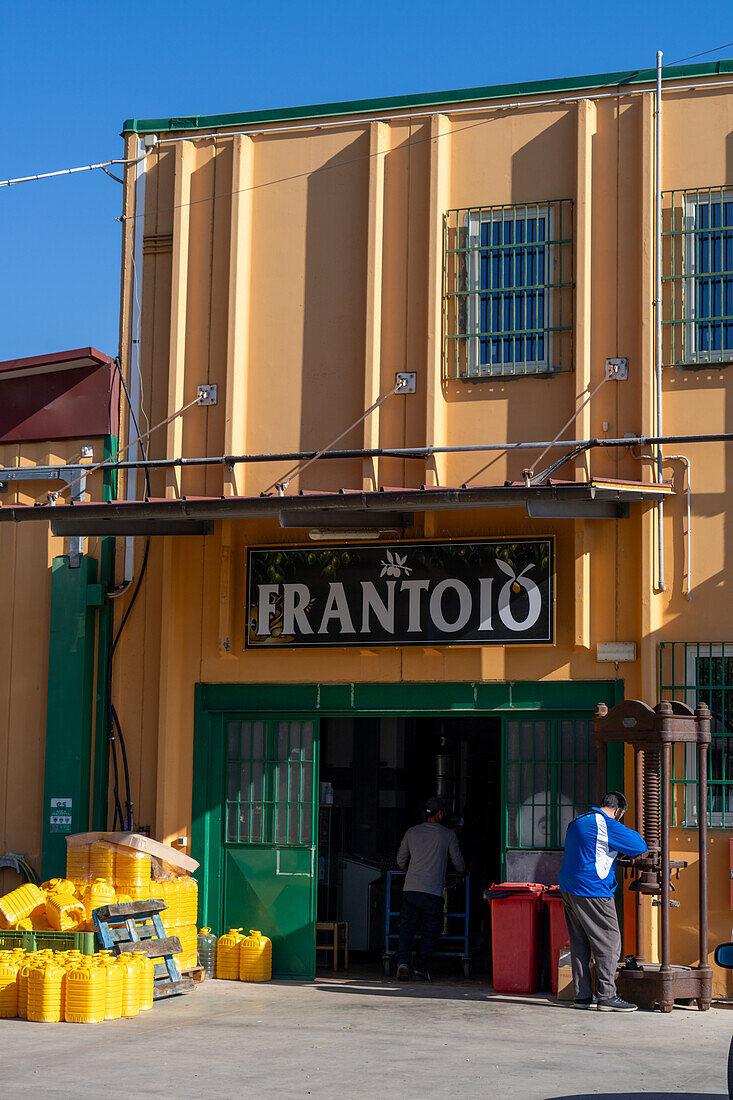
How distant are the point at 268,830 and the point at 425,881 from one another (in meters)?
1.76

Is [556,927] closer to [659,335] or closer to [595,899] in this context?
[595,899]

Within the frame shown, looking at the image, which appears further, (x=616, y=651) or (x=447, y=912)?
(x=447, y=912)

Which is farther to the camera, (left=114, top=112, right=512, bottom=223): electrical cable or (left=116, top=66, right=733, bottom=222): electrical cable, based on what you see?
(left=114, top=112, right=512, bottom=223): electrical cable

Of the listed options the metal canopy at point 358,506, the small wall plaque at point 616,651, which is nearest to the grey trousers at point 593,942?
the small wall plaque at point 616,651

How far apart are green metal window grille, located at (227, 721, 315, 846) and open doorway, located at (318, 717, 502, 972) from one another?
2.00 meters

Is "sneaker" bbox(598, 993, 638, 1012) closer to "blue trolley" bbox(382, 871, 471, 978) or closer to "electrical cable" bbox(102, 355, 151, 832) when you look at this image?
"blue trolley" bbox(382, 871, 471, 978)

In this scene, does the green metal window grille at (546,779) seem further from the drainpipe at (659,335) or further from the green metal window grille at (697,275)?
the green metal window grille at (697,275)

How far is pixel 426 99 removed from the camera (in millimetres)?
14586

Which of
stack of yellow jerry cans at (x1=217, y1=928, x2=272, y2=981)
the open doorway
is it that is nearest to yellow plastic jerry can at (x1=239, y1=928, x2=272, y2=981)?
stack of yellow jerry cans at (x1=217, y1=928, x2=272, y2=981)

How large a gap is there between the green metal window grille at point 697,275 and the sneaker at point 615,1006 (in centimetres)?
591

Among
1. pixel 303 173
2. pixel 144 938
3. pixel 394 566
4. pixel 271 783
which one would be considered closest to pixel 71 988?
pixel 144 938

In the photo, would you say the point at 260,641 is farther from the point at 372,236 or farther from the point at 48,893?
the point at 372,236

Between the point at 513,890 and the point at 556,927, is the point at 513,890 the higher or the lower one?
the higher one

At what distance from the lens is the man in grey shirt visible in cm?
1448
